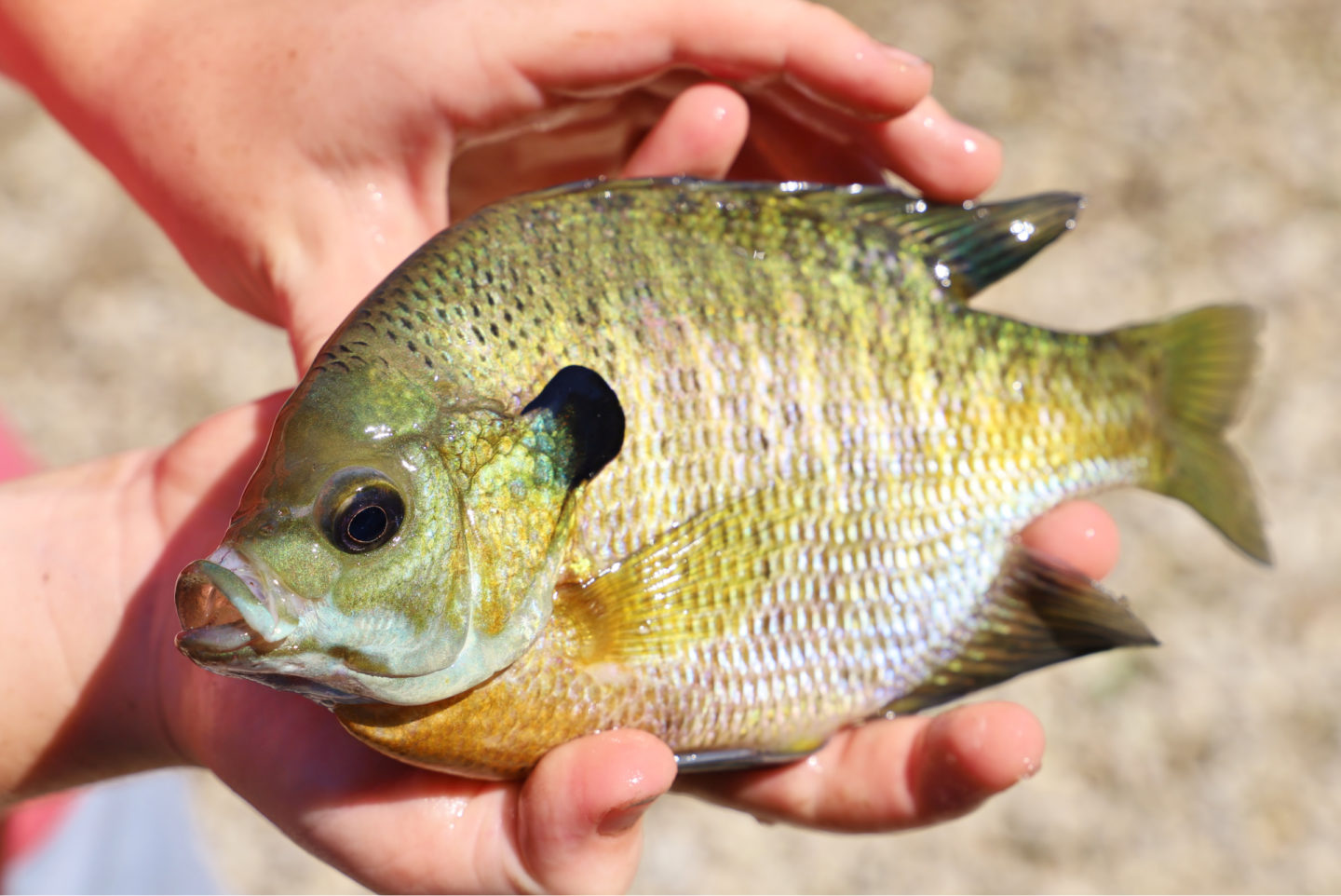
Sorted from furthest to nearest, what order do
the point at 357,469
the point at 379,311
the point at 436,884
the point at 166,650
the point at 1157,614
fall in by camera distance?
the point at 1157,614
the point at 166,650
the point at 436,884
the point at 379,311
the point at 357,469

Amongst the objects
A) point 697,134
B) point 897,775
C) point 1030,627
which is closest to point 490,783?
point 897,775

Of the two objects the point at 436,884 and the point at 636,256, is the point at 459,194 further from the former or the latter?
the point at 436,884

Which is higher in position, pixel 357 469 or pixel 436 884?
pixel 357 469

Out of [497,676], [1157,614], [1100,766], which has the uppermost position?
[497,676]

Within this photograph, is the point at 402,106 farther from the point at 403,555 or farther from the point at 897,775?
the point at 897,775

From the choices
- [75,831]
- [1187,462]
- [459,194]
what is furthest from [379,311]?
[75,831]

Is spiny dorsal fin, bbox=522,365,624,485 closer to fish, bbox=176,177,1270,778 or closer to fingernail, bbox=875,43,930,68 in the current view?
fish, bbox=176,177,1270,778
